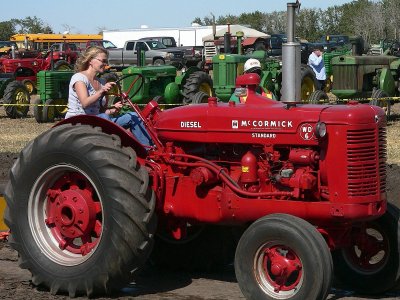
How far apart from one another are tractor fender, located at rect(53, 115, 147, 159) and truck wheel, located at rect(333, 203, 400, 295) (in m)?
1.56

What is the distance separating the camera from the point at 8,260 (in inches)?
287

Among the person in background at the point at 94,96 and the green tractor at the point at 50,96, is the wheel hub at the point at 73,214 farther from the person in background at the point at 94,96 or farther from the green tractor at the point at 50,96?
the green tractor at the point at 50,96

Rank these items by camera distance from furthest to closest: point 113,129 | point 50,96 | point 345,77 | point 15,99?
1. point 15,99
2. point 50,96
3. point 345,77
4. point 113,129

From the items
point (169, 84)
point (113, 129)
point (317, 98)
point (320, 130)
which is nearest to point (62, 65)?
point (169, 84)

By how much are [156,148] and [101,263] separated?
99 cm

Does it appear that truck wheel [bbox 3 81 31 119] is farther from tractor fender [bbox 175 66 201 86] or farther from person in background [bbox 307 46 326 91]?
person in background [bbox 307 46 326 91]

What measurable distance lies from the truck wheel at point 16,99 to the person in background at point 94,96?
605 inches

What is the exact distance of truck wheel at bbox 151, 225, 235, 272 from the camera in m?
6.74

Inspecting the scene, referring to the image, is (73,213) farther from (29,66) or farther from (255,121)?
(29,66)

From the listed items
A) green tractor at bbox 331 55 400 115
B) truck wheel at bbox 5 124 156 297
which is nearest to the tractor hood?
truck wheel at bbox 5 124 156 297

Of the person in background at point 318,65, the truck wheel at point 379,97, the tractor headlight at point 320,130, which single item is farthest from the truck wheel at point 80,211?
the person in background at point 318,65

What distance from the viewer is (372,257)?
245 inches

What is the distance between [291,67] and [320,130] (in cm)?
119

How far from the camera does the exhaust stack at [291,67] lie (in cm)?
642
